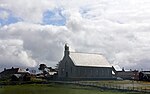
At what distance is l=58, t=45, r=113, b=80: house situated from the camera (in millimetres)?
126000

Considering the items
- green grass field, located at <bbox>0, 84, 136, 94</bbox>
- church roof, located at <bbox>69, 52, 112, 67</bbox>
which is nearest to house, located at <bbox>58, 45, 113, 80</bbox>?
church roof, located at <bbox>69, 52, 112, 67</bbox>

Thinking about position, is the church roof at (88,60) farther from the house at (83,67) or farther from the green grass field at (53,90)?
the green grass field at (53,90)

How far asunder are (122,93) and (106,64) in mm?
76538

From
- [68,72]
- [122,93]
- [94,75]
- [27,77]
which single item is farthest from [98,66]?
[122,93]

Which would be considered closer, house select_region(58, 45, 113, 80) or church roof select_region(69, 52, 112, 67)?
house select_region(58, 45, 113, 80)

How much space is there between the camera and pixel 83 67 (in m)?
126

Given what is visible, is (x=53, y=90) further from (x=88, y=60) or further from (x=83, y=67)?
(x=88, y=60)

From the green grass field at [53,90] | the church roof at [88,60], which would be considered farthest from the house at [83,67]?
the green grass field at [53,90]

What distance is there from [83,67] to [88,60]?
5.33 meters

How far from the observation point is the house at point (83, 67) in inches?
4961

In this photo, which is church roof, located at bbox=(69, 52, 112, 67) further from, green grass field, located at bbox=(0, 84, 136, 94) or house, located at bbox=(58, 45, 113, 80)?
green grass field, located at bbox=(0, 84, 136, 94)

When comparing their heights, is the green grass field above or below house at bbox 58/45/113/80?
below

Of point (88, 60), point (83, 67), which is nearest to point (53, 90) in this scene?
point (83, 67)

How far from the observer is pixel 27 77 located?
4500 inches
